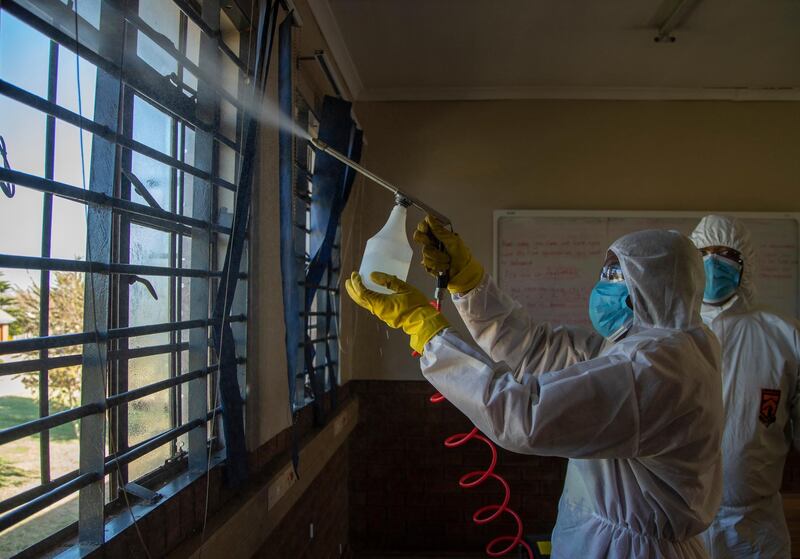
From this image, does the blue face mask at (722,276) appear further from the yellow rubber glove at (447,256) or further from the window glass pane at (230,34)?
the window glass pane at (230,34)

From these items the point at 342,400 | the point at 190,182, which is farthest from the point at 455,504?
the point at 190,182

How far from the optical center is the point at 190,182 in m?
1.24

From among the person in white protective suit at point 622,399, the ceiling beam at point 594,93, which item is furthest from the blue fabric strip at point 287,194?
the ceiling beam at point 594,93

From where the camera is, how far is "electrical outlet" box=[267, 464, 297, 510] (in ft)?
4.97

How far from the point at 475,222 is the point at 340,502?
186 cm

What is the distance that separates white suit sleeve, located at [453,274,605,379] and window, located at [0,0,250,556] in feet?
2.74

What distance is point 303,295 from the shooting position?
193cm

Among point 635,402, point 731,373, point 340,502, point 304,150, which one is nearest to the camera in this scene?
point 635,402

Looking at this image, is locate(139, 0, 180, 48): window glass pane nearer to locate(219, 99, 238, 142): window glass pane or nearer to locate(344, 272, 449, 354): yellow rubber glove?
locate(219, 99, 238, 142): window glass pane

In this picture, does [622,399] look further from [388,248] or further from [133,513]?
[133,513]

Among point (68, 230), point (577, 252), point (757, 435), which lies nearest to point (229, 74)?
point (68, 230)

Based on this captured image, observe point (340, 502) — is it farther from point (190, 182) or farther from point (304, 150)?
point (190, 182)

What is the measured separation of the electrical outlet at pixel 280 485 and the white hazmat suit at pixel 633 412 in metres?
0.75

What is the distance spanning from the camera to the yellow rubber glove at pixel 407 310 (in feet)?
3.93
